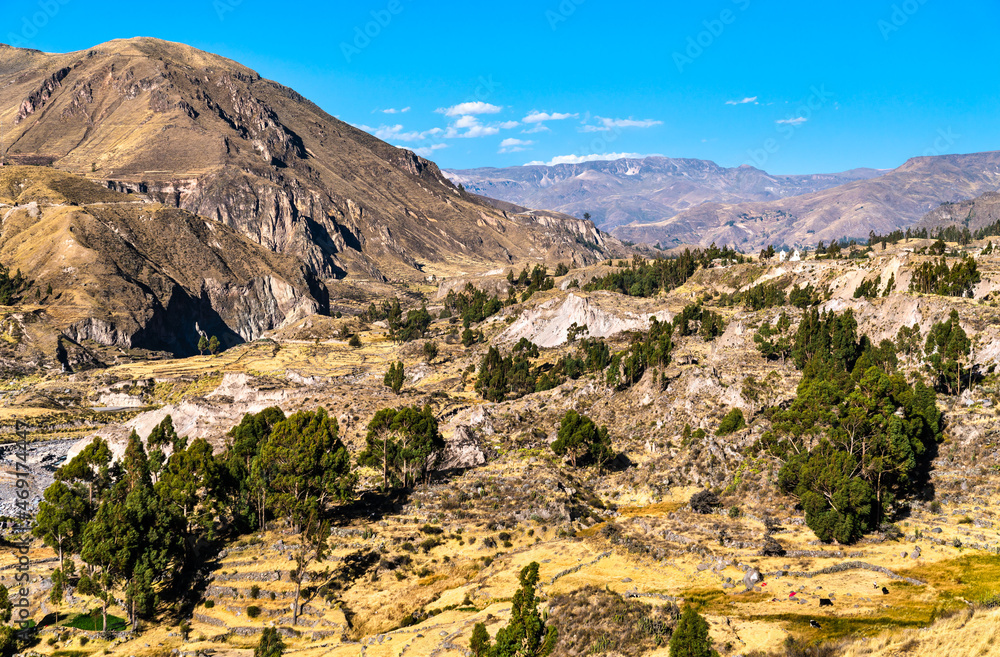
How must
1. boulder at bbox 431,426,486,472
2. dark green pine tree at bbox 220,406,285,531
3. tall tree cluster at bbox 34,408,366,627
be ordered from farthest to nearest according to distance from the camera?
1. boulder at bbox 431,426,486,472
2. dark green pine tree at bbox 220,406,285,531
3. tall tree cluster at bbox 34,408,366,627

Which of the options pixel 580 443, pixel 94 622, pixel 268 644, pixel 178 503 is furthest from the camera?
pixel 580 443

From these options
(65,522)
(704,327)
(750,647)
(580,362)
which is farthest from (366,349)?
(750,647)

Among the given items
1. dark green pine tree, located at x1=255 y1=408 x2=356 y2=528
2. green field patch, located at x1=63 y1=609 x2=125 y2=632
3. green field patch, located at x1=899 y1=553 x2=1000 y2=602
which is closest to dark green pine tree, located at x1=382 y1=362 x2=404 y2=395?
dark green pine tree, located at x1=255 y1=408 x2=356 y2=528

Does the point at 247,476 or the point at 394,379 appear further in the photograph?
the point at 394,379

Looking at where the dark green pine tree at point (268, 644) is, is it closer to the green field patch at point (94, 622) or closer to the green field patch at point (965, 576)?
the green field patch at point (94, 622)

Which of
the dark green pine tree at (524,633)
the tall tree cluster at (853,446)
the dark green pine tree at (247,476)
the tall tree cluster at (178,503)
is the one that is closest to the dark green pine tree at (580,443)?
the tall tree cluster at (853,446)

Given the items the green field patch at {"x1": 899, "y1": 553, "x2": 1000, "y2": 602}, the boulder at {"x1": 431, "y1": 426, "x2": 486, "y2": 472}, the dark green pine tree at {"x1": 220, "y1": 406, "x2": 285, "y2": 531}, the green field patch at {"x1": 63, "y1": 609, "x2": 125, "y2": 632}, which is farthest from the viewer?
the boulder at {"x1": 431, "y1": 426, "x2": 486, "y2": 472}

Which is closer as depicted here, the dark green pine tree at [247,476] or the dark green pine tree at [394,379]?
the dark green pine tree at [247,476]

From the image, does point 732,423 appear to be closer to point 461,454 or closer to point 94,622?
point 461,454

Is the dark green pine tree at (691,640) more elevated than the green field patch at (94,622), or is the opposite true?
the dark green pine tree at (691,640)

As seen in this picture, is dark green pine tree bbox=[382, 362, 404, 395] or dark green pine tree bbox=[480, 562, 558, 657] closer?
dark green pine tree bbox=[480, 562, 558, 657]

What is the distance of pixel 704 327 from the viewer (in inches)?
5064

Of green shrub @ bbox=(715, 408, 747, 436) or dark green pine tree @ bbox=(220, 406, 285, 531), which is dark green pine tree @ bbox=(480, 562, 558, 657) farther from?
green shrub @ bbox=(715, 408, 747, 436)

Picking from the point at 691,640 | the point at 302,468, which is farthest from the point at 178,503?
the point at 691,640
